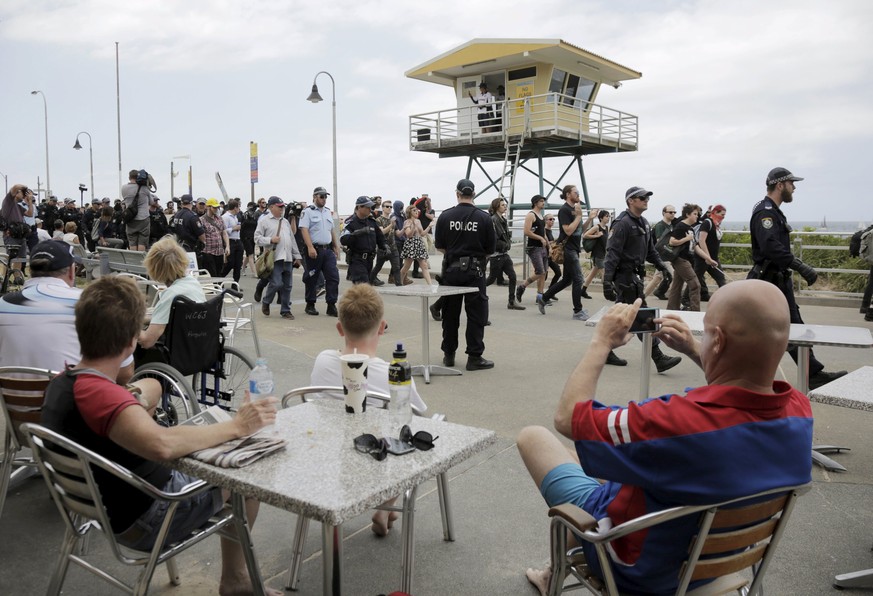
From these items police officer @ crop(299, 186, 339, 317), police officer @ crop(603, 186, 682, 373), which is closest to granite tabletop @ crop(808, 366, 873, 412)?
police officer @ crop(603, 186, 682, 373)

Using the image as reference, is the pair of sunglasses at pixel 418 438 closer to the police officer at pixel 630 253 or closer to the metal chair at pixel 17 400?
the metal chair at pixel 17 400

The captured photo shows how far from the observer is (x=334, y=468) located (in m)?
2.25

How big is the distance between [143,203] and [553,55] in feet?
60.9

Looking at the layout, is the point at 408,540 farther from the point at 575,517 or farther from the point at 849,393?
the point at 849,393

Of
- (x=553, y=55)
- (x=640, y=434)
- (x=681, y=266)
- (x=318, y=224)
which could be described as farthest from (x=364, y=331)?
(x=553, y=55)

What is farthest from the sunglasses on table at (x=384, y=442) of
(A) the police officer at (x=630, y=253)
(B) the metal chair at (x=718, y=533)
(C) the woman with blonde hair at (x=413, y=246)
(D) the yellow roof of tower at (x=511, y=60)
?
(D) the yellow roof of tower at (x=511, y=60)

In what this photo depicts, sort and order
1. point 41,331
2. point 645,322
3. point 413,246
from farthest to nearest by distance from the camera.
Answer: point 413,246, point 41,331, point 645,322

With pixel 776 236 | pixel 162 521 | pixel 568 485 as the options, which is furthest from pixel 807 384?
pixel 162 521

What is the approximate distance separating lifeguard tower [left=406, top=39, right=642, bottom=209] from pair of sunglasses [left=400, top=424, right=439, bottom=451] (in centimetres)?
2368

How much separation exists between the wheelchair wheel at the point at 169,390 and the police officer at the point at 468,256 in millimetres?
3414

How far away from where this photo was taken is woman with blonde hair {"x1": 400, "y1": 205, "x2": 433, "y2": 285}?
45.2 ft

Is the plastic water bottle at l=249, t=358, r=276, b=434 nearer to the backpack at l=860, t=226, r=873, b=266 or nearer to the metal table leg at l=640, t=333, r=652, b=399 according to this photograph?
the metal table leg at l=640, t=333, r=652, b=399

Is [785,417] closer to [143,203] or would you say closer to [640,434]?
[640,434]

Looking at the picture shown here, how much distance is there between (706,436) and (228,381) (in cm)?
485
